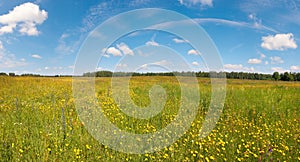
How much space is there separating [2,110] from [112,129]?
4174 mm

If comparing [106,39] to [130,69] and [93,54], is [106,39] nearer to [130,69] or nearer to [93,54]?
[93,54]

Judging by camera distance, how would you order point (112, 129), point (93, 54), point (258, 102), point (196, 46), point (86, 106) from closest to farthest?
point (93, 54) → point (196, 46) → point (112, 129) → point (86, 106) → point (258, 102)

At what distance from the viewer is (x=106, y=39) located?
16.0 feet

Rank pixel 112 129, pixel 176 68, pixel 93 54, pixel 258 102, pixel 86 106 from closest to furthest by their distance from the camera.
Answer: pixel 93 54 < pixel 112 129 < pixel 176 68 < pixel 86 106 < pixel 258 102

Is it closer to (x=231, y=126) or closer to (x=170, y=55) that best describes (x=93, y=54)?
(x=170, y=55)

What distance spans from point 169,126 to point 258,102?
5.40m

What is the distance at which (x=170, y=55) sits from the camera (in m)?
5.63

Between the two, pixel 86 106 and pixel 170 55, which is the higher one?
pixel 170 55

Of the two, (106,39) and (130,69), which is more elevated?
(106,39)

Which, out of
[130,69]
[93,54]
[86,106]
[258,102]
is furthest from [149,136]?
[258,102]

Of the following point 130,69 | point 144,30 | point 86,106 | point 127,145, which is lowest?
point 127,145

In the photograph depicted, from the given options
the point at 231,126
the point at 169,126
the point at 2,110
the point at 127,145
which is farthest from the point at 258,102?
the point at 2,110

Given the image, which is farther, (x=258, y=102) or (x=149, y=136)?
(x=258, y=102)

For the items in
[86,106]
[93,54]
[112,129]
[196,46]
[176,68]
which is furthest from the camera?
[86,106]
